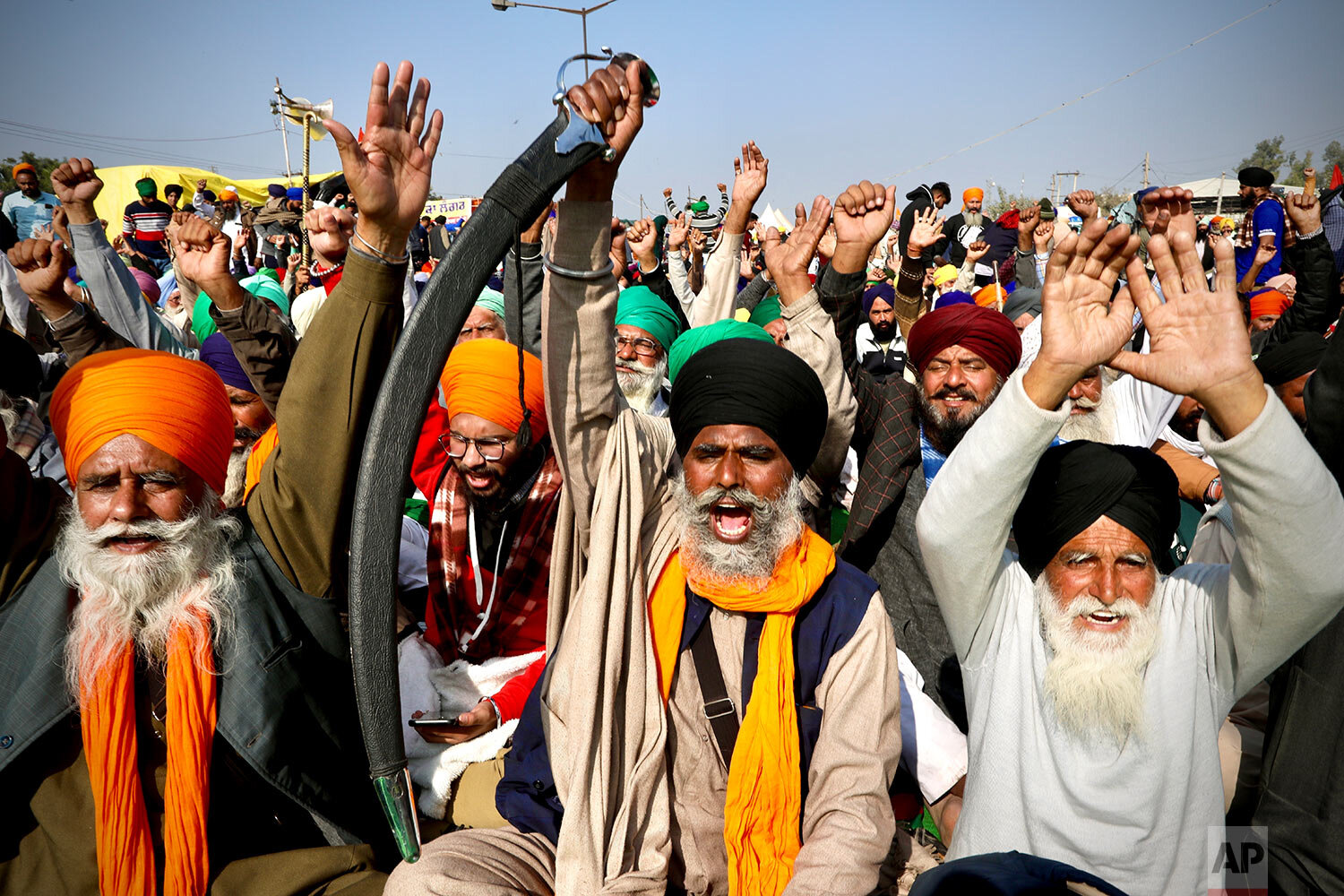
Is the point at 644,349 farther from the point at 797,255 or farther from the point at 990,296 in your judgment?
the point at 990,296

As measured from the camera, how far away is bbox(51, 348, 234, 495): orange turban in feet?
7.86

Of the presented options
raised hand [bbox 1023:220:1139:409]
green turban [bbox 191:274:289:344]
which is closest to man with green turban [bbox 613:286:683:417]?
green turban [bbox 191:274:289:344]

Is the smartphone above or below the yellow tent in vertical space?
below

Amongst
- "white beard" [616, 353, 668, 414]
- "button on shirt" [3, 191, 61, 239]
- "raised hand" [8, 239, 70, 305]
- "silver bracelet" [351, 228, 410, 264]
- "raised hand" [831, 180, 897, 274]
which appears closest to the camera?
"silver bracelet" [351, 228, 410, 264]

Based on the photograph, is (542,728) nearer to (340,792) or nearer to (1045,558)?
(340,792)

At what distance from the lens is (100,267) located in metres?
4.05

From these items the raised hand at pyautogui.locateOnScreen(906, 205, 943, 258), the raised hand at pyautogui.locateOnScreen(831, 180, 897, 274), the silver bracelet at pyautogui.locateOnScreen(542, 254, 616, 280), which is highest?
the raised hand at pyautogui.locateOnScreen(906, 205, 943, 258)

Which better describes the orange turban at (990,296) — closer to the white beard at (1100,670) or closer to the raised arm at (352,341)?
the white beard at (1100,670)

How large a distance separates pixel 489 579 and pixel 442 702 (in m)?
0.50

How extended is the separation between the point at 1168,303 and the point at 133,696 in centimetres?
A: 299

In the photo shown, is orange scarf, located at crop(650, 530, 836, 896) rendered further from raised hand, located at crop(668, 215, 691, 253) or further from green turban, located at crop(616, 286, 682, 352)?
raised hand, located at crop(668, 215, 691, 253)

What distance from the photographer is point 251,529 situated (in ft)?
8.33

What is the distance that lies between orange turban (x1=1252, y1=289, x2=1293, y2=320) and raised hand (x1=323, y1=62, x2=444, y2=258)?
7.47 m

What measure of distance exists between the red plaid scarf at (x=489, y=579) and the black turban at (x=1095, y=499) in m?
1.78
